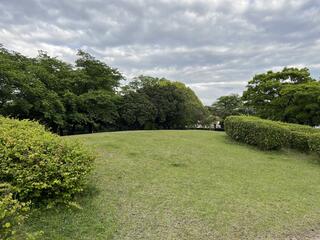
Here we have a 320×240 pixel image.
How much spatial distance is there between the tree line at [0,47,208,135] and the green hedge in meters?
9.72

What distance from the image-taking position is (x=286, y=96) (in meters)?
13.6

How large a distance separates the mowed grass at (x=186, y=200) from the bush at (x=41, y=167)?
0.81 ft

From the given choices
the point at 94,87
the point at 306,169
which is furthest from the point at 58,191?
the point at 94,87

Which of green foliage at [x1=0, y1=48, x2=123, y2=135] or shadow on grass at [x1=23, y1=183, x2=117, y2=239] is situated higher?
green foliage at [x1=0, y1=48, x2=123, y2=135]

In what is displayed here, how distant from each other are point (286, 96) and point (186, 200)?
1234cm

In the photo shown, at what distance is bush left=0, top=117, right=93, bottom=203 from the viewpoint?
2.58 m

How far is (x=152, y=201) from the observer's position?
11.2ft

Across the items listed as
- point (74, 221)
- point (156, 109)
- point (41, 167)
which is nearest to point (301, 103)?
point (156, 109)

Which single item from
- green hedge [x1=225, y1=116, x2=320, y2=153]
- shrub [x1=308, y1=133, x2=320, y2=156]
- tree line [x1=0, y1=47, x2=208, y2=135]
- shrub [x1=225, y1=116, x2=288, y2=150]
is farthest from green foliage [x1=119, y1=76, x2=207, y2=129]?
shrub [x1=308, y1=133, x2=320, y2=156]

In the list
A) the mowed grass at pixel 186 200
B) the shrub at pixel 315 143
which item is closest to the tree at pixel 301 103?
the shrub at pixel 315 143

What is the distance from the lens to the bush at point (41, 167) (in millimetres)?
2584

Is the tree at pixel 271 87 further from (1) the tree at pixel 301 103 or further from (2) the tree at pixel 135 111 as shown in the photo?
(2) the tree at pixel 135 111

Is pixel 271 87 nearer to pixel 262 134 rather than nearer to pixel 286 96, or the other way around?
pixel 286 96

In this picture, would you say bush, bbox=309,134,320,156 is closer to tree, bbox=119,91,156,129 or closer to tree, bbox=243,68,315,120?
tree, bbox=243,68,315,120
